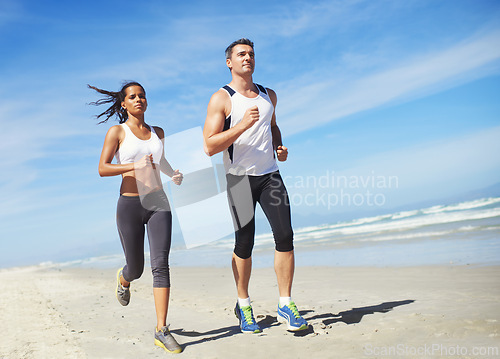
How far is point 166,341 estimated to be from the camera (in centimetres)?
379

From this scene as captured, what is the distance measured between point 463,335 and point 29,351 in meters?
3.64

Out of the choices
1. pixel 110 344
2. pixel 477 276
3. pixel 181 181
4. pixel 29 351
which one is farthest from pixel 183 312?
pixel 477 276

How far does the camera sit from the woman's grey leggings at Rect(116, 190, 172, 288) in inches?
154

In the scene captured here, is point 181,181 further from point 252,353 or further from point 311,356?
point 311,356

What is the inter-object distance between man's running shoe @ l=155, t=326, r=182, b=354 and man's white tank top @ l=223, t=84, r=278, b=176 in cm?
149

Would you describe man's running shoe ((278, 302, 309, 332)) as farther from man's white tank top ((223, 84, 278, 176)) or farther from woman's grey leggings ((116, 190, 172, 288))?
man's white tank top ((223, 84, 278, 176))

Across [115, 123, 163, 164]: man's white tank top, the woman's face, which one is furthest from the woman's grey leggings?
the woman's face

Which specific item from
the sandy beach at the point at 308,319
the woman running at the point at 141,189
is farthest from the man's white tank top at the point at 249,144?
the sandy beach at the point at 308,319

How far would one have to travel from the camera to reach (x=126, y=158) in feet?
13.6

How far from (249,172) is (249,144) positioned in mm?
250

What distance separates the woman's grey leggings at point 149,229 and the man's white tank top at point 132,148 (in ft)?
1.16

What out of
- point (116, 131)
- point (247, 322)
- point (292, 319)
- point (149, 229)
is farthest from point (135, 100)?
point (292, 319)

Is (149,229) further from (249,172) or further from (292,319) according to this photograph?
(292,319)

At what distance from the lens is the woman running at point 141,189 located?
389cm
